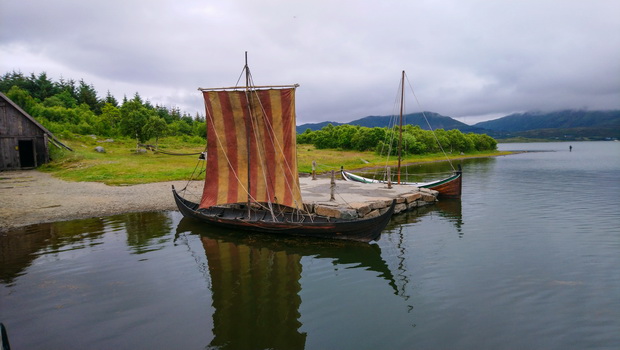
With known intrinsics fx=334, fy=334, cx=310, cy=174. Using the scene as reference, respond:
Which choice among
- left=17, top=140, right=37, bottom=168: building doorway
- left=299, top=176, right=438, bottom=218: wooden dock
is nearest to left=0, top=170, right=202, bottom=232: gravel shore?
left=17, top=140, right=37, bottom=168: building doorway

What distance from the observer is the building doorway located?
127 feet

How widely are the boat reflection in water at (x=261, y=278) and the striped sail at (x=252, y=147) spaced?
2.49 m

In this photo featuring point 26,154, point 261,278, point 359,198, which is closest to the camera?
point 261,278

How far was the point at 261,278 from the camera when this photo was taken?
40.1 feet

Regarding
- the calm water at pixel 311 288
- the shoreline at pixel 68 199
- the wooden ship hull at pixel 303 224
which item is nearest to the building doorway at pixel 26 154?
the shoreline at pixel 68 199

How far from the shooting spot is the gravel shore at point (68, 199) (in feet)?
66.0

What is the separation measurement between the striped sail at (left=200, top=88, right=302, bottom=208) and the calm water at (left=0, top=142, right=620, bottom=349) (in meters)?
2.65

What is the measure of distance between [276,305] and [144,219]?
14300 millimetres

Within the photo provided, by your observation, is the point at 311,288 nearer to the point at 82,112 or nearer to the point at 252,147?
the point at 252,147

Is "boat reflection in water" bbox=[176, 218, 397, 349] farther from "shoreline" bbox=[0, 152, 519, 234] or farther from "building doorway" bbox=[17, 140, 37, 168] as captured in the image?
"building doorway" bbox=[17, 140, 37, 168]

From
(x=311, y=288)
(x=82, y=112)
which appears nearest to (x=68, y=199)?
(x=311, y=288)

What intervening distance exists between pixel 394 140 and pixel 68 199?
7443 cm

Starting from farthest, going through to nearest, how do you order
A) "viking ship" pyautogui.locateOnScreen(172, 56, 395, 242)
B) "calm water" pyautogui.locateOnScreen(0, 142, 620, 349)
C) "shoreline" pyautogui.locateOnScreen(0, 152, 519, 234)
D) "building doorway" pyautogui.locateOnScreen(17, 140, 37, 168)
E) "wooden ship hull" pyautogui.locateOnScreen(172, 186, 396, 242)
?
"building doorway" pyautogui.locateOnScreen(17, 140, 37, 168) < "shoreline" pyautogui.locateOnScreen(0, 152, 519, 234) < "viking ship" pyautogui.locateOnScreen(172, 56, 395, 242) < "wooden ship hull" pyautogui.locateOnScreen(172, 186, 396, 242) < "calm water" pyautogui.locateOnScreen(0, 142, 620, 349)

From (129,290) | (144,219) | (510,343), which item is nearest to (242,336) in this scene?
(129,290)
